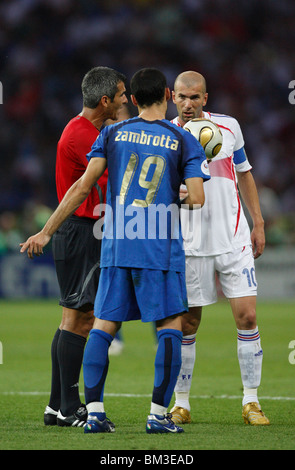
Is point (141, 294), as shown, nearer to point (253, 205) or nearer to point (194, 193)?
point (194, 193)

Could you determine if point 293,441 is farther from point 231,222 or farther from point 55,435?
point 231,222

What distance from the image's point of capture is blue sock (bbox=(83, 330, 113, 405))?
435cm

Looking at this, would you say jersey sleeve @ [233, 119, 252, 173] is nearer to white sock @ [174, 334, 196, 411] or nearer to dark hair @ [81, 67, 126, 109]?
dark hair @ [81, 67, 126, 109]

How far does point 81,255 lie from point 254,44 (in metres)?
17.6

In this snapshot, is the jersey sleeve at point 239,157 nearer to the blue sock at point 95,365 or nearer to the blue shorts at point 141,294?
the blue shorts at point 141,294

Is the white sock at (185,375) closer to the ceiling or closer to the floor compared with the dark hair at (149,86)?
closer to the floor

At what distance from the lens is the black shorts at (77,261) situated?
498 centimetres

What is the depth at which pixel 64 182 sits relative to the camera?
5.09m

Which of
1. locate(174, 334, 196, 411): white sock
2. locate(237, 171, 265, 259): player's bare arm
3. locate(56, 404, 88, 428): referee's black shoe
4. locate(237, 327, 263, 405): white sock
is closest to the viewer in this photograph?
locate(56, 404, 88, 428): referee's black shoe

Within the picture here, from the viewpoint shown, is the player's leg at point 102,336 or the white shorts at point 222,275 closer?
the player's leg at point 102,336

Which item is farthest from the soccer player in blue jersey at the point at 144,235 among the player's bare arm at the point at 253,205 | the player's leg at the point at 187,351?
the player's bare arm at the point at 253,205

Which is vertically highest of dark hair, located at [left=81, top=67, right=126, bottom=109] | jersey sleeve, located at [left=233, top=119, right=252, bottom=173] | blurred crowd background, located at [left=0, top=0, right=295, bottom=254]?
blurred crowd background, located at [left=0, top=0, right=295, bottom=254]

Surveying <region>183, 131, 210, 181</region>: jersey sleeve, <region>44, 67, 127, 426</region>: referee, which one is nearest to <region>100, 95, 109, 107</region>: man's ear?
<region>44, 67, 127, 426</region>: referee

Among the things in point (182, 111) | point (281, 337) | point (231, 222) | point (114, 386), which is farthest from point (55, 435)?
point (281, 337)
